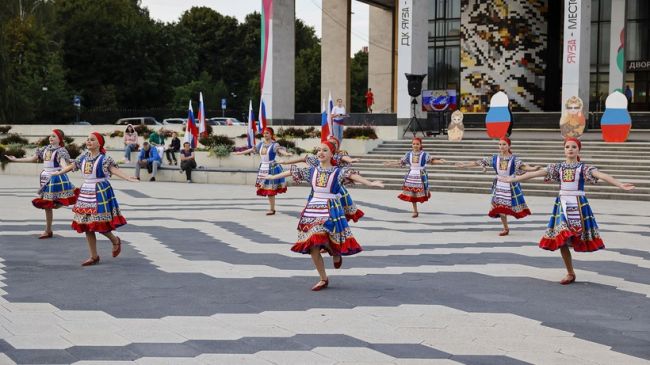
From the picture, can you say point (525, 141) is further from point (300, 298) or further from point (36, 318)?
point (36, 318)

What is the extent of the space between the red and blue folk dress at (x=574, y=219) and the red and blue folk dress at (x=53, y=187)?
321 inches

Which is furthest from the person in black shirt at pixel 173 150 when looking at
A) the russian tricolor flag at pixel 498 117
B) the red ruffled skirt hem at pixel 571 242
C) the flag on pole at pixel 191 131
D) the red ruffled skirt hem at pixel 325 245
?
the red ruffled skirt hem at pixel 571 242

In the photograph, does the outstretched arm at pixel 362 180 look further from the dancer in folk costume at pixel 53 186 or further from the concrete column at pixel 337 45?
the concrete column at pixel 337 45

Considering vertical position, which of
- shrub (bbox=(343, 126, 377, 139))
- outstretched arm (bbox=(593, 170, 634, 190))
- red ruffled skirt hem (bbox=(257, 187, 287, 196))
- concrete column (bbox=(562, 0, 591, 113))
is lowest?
red ruffled skirt hem (bbox=(257, 187, 287, 196))

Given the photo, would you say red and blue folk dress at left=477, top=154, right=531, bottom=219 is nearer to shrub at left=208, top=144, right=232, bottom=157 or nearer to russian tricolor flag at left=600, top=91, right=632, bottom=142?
russian tricolor flag at left=600, top=91, right=632, bottom=142

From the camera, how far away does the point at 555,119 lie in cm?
3712

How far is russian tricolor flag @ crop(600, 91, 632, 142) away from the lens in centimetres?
2495

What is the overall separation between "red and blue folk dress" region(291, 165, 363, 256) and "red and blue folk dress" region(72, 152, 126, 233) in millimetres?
3244

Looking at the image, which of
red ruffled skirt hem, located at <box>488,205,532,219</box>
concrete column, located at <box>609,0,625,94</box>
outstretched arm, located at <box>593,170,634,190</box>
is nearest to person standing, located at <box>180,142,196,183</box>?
red ruffled skirt hem, located at <box>488,205,532,219</box>

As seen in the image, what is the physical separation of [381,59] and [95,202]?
4272cm

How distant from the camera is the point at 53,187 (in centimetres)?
1350

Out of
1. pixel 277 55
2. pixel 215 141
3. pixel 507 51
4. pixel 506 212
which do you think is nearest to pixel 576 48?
pixel 507 51

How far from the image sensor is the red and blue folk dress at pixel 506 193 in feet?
46.2

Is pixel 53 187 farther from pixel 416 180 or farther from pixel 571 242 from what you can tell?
pixel 571 242
